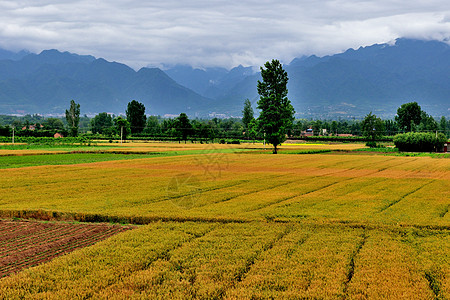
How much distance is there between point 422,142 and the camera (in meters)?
104

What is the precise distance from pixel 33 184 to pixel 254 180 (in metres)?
18.4

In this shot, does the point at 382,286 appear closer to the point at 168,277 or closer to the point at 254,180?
the point at 168,277

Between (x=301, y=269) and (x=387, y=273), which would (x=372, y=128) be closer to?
(x=387, y=273)

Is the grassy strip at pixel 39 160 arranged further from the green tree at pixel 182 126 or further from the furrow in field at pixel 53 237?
the green tree at pixel 182 126

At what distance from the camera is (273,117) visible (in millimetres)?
96125

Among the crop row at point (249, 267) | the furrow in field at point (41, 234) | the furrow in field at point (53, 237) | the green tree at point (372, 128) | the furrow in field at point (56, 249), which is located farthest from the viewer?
the green tree at point (372, 128)

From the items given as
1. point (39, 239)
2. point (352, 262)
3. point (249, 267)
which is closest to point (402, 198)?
point (352, 262)

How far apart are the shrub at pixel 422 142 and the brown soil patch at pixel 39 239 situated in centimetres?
9937

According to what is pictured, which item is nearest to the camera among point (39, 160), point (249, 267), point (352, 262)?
point (249, 267)

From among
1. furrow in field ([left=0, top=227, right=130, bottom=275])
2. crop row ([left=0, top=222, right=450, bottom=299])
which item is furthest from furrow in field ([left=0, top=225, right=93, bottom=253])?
crop row ([left=0, top=222, right=450, bottom=299])

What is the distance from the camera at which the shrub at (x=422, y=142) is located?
104 meters

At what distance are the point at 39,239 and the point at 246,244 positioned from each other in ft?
27.7

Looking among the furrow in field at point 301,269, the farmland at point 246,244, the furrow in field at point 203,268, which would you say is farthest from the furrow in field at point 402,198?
the furrow in field at point 203,268

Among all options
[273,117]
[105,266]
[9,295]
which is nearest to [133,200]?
[105,266]
